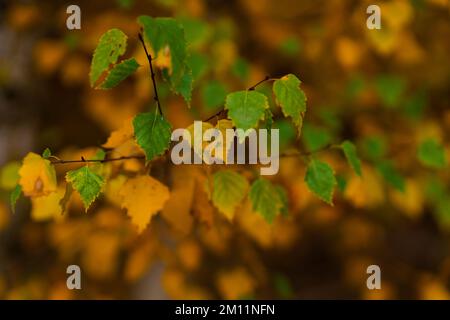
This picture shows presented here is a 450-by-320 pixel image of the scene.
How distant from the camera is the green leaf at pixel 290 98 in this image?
1364mm

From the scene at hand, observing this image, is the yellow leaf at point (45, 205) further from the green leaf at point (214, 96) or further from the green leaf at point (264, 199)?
the green leaf at point (214, 96)

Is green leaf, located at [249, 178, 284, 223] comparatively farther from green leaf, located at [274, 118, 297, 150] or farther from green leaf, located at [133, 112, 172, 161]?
green leaf, located at [274, 118, 297, 150]

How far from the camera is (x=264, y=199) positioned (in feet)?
5.57

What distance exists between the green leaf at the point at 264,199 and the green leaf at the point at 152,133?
0.41 meters

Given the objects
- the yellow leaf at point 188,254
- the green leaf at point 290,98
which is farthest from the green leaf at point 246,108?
the yellow leaf at point 188,254

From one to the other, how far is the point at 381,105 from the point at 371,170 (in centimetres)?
97

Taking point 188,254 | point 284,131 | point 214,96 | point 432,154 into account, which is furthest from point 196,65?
point 432,154

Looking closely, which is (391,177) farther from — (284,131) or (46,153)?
(46,153)

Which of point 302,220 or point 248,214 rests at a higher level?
point 302,220

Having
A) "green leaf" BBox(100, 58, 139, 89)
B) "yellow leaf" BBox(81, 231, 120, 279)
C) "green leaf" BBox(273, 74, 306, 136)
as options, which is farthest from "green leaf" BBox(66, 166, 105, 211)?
"yellow leaf" BBox(81, 231, 120, 279)

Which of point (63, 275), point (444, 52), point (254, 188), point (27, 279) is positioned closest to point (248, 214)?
point (254, 188)

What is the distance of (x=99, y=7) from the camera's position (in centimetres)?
341
